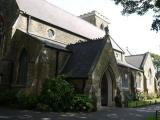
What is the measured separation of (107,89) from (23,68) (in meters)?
9.57

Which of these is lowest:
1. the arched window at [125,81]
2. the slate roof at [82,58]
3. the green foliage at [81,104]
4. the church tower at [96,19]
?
the green foliage at [81,104]

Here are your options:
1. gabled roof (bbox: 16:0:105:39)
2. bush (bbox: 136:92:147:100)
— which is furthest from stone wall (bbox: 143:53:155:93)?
gabled roof (bbox: 16:0:105:39)

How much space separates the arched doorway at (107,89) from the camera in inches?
989

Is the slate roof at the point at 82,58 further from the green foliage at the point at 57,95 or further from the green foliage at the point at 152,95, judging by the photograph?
the green foliage at the point at 152,95

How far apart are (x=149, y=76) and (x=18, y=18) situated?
2960cm

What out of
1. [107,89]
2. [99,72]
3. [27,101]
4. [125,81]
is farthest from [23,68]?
[125,81]

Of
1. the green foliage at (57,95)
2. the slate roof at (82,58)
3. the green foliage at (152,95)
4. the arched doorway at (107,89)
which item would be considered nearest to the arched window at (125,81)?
the green foliage at (152,95)

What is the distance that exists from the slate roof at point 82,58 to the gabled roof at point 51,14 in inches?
218

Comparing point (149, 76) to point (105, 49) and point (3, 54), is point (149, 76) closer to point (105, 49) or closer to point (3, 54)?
point (105, 49)

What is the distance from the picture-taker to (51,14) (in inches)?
1233

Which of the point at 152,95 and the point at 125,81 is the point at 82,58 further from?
the point at 152,95

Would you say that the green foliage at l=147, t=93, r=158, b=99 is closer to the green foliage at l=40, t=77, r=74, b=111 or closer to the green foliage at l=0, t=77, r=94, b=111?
the green foliage at l=0, t=77, r=94, b=111

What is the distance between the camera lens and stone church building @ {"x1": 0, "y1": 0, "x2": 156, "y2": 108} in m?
21.2

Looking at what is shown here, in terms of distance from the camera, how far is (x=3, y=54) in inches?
959
